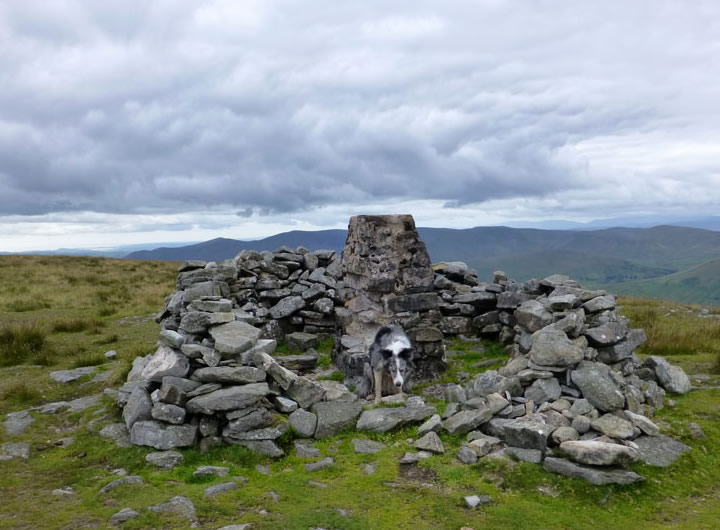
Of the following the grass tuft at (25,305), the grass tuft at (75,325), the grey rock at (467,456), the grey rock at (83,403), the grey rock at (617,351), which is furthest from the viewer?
the grass tuft at (25,305)

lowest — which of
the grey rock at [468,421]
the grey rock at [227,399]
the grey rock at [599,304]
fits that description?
the grey rock at [468,421]

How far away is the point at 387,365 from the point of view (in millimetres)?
9422

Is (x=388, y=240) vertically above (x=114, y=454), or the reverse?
(x=388, y=240)

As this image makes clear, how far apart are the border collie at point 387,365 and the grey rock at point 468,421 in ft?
5.36

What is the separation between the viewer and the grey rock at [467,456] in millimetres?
6719

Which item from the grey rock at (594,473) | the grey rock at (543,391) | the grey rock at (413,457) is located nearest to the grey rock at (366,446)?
the grey rock at (413,457)

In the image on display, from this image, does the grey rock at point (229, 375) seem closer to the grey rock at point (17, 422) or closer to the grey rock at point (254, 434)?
the grey rock at point (254, 434)

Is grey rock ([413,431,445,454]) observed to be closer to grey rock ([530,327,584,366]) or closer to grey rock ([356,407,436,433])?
grey rock ([356,407,436,433])

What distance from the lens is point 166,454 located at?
7176 mm

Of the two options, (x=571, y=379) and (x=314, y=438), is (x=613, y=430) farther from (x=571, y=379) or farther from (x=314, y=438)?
(x=314, y=438)

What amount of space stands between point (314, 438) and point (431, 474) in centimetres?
213

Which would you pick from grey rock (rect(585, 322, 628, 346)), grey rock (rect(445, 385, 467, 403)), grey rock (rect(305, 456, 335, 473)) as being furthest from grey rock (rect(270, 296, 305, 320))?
grey rock (rect(585, 322, 628, 346))

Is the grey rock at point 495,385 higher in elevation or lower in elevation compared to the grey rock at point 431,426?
higher

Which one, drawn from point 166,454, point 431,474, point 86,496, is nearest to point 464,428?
point 431,474
